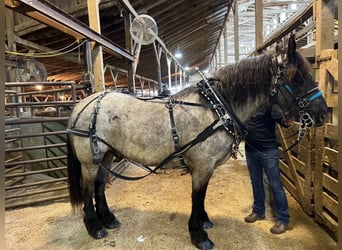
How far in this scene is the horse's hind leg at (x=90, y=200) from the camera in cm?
222

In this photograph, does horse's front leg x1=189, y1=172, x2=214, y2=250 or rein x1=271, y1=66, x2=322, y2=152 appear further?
horse's front leg x1=189, y1=172, x2=214, y2=250

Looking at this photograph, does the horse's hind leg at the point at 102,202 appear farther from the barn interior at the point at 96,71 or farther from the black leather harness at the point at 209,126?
the barn interior at the point at 96,71

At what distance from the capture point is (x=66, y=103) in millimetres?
3094

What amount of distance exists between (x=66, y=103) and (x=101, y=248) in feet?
6.04

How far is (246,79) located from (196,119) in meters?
0.50

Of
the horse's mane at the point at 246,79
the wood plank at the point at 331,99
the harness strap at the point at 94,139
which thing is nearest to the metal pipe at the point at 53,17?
the harness strap at the point at 94,139

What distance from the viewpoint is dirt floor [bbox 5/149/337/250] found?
6.75 feet

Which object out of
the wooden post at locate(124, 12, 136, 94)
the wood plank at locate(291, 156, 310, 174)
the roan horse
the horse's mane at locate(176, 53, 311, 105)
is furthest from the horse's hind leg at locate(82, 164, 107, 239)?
the wooden post at locate(124, 12, 136, 94)

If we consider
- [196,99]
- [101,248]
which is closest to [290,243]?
[196,99]

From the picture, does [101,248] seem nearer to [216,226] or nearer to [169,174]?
[216,226]

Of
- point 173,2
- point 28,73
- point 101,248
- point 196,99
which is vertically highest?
point 173,2

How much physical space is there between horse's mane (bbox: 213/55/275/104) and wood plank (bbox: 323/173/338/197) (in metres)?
0.90

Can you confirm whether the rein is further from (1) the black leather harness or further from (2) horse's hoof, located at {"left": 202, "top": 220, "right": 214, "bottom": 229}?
(2) horse's hoof, located at {"left": 202, "top": 220, "right": 214, "bottom": 229}

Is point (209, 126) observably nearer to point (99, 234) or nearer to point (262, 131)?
point (262, 131)
